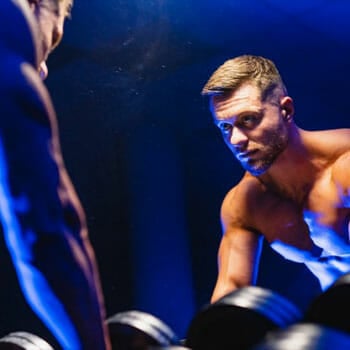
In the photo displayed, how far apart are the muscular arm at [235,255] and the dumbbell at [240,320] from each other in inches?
35.8

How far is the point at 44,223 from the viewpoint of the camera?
881 millimetres

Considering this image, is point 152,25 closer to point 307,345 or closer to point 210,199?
point 210,199

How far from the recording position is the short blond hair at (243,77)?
2.00 metres

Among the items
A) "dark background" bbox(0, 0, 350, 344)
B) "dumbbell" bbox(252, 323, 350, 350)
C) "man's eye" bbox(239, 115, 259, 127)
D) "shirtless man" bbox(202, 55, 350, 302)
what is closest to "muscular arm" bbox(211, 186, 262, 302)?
"shirtless man" bbox(202, 55, 350, 302)

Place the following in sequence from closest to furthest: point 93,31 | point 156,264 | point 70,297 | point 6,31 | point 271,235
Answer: point 70,297, point 6,31, point 271,235, point 93,31, point 156,264

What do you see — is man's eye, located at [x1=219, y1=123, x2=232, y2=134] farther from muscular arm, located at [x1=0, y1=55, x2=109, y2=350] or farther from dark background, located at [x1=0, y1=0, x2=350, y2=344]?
dark background, located at [x1=0, y1=0, x2=350, y2=344]

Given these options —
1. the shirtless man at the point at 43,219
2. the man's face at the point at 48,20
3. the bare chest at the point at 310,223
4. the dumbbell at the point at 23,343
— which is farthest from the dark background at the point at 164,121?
the shirtless man at the point at 43,219

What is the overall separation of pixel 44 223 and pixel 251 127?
1204 millimetres

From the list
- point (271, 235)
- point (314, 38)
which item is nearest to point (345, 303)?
point (271, 235)

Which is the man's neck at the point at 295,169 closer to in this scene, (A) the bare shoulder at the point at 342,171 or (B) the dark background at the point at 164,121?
(A) the bare shoulder at the point at 342,171

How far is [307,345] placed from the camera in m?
0.65

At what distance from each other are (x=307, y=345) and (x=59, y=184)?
43 centimetres

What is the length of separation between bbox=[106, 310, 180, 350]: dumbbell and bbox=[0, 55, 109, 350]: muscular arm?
0.69 ft

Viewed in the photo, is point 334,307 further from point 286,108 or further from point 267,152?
point 286,108
